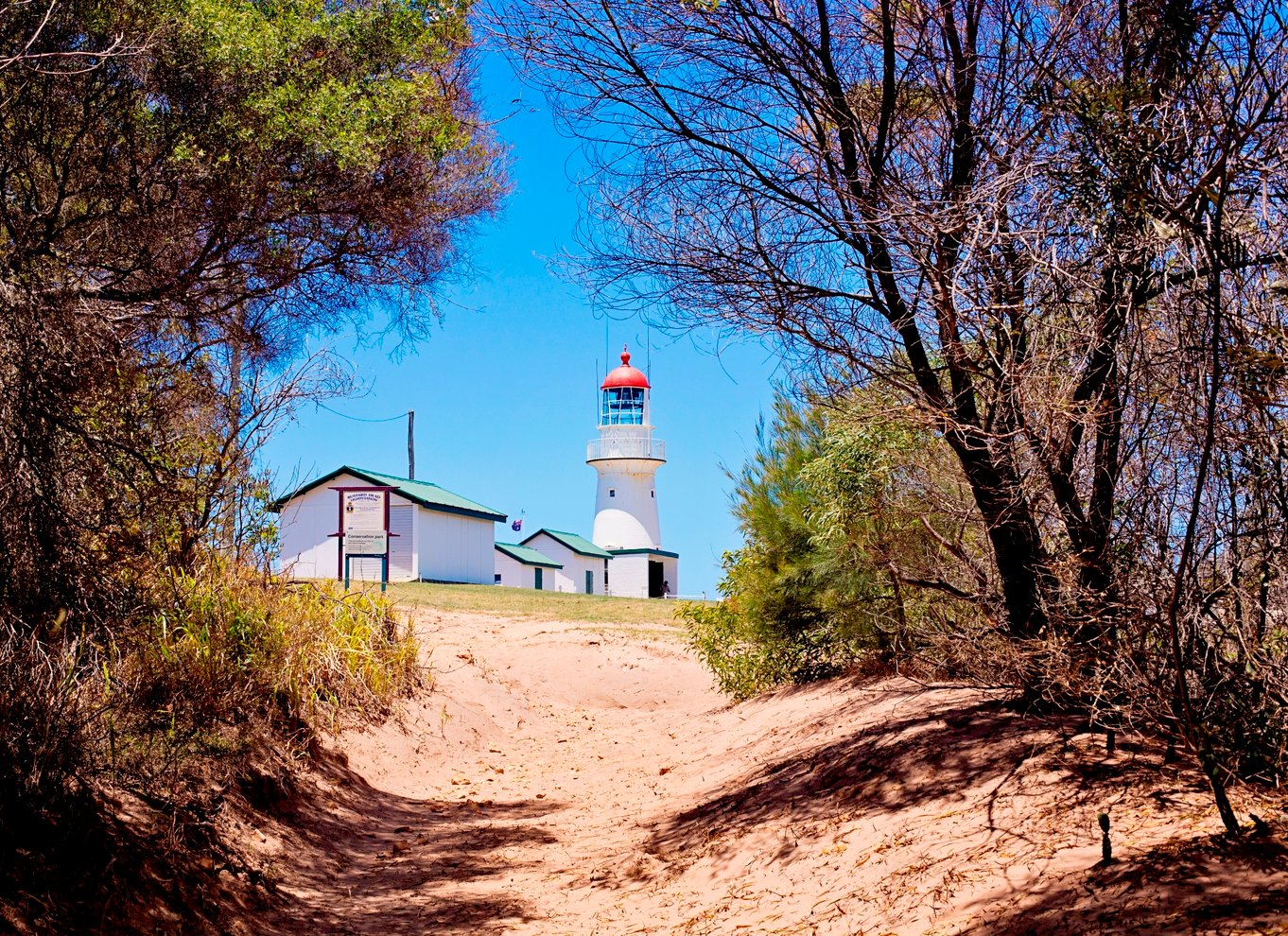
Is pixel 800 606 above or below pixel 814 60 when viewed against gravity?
below

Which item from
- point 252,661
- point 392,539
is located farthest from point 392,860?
point 392,539

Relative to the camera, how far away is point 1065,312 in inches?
237

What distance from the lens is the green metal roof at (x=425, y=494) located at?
3575cm

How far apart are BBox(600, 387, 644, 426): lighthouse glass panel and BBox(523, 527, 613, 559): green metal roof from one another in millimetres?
5842

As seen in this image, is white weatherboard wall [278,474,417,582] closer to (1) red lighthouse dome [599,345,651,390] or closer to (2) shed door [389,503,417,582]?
(2) shed door [389,503,417,582]

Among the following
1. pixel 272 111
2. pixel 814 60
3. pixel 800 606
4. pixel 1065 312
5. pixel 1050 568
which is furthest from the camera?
pixel 800 606

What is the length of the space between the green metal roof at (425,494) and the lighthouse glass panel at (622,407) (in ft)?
25.6

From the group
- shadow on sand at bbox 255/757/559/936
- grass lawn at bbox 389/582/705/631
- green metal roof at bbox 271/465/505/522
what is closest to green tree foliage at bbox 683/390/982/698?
shadow on sand at bbox 255/757/559/936

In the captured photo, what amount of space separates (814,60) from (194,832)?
21.3ft

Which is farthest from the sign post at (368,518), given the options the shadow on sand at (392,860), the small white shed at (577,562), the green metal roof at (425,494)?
the small white shed at (577,562)

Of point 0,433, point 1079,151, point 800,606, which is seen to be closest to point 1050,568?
point 1079,151

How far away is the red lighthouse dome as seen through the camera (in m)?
45.8

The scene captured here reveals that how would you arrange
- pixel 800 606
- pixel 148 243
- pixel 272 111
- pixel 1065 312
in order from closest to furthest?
1. pixel 1065 312
2. pixel 148 243
3. pixel 272 111
4. pixel 800 606

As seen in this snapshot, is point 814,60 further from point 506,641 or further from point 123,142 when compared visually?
point 506,641
